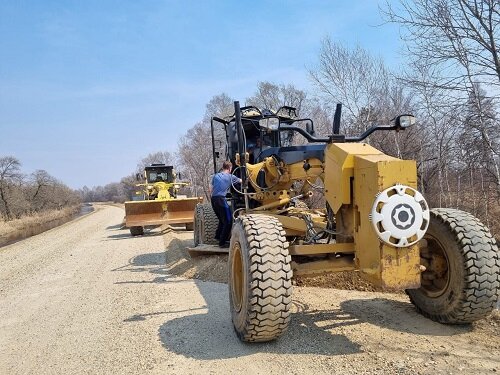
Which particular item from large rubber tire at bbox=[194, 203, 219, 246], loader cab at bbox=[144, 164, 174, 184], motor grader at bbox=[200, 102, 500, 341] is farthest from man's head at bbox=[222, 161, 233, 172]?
A: loader cab at bbox=[144, 164, 174, 184]

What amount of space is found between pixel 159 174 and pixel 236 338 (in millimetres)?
17447

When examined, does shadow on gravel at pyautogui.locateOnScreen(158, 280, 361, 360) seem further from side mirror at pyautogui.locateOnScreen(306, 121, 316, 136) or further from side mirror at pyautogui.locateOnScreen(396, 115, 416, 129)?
side mirror at pyautogui.locateOnScreen(306, 121, 316, 136)

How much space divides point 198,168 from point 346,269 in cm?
4081

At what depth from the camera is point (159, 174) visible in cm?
2109

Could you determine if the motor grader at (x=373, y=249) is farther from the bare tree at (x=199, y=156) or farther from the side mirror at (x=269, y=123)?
the bare tree at (x=199, y=156)

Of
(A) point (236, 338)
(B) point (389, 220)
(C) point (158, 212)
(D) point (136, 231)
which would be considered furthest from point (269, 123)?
(D) point (136, 231)

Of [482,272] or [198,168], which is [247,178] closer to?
[482,272]

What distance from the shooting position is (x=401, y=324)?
4.37 meters

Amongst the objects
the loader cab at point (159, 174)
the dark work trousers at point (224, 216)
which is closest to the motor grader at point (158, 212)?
the loader cab at point (159, 174)

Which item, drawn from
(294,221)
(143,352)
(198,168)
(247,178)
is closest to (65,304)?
(143,352)

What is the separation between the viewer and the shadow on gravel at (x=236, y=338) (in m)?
3.93

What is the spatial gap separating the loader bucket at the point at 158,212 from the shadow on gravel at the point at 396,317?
37.3 ft

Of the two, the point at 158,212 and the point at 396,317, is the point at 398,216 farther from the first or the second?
the point at 158,212

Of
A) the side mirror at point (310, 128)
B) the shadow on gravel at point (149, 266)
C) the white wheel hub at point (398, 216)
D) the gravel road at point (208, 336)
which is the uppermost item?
the side mirror at point (310, 128)
